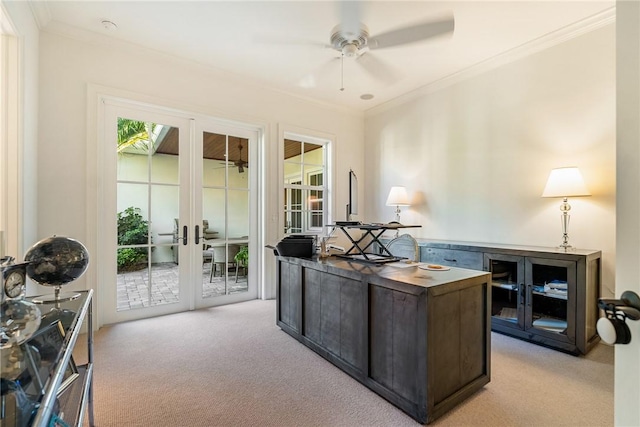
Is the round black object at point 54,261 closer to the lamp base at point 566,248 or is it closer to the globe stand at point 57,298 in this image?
the globe stand at point 57,298

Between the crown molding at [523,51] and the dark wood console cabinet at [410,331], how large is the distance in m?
2.56

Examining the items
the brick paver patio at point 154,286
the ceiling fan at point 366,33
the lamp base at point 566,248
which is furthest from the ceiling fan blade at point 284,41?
the lamp base at point 566,248

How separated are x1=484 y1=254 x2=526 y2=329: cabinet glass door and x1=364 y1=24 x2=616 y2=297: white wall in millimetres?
444

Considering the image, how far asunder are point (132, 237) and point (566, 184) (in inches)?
169

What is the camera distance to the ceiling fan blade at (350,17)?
97.6 inches

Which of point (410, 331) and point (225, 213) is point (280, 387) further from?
point (225, 213)

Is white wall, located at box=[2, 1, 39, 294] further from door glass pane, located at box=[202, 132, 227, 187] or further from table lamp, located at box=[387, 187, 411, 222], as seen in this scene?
table lamp, located at box=[387, 187, 411, 222]

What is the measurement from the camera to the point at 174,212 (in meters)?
3.54

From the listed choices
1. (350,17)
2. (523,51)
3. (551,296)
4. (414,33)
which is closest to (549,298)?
(551,296)

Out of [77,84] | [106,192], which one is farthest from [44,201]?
[77,84]

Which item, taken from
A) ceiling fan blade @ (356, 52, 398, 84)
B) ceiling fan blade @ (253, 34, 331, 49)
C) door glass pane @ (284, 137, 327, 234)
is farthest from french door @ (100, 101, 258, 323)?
ceiling fan blade @ (356, 52, 398, 84)

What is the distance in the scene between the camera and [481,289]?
1955 millimetres

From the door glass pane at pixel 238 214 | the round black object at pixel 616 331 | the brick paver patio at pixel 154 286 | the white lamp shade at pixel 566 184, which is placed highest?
the white lamp shade at pixel 566 184

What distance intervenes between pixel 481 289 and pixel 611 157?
190 centimetres
